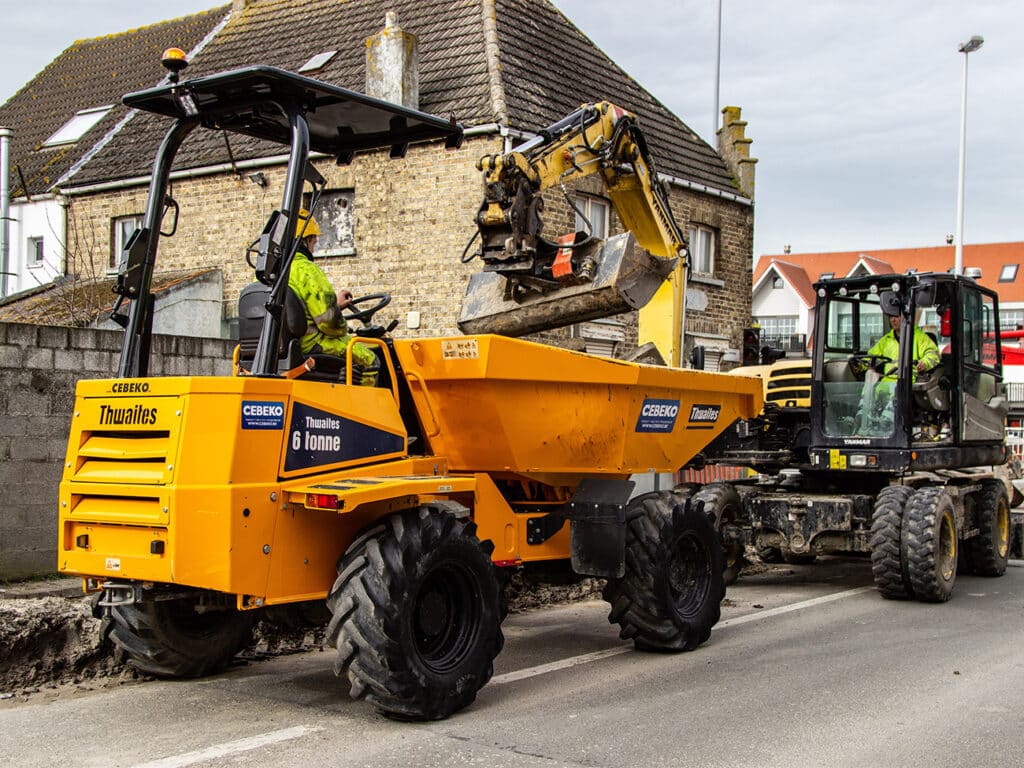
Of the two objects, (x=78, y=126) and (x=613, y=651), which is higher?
(x=78, y=126)

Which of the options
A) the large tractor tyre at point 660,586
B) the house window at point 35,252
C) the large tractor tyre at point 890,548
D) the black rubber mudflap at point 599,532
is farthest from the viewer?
the house window at point 35,252

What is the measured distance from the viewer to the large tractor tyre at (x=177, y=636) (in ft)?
21.9

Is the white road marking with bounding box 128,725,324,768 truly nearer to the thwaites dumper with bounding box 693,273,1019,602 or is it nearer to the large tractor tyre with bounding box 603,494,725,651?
the large tractor tyre with bounding box 603,494,725,651

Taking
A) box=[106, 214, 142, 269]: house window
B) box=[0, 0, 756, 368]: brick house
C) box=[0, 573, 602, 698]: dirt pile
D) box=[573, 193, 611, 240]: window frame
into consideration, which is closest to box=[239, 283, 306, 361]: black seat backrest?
box=[0, 573, 602, 698]: dirt pile

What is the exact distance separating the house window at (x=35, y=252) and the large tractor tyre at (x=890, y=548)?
18.1m

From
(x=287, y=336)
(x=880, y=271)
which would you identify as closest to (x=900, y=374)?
(x=287, y=336)

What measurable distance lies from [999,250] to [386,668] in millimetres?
64327

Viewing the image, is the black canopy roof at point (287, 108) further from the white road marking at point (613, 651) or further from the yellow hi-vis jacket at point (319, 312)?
the white road marking at point (613, 651)

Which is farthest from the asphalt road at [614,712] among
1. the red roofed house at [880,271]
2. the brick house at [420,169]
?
the red roofed house at [880,271]

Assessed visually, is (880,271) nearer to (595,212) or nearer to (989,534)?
(595,212)

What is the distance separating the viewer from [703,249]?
22141mm

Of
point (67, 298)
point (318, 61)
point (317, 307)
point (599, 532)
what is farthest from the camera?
point (318, 61)

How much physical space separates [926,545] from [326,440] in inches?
237

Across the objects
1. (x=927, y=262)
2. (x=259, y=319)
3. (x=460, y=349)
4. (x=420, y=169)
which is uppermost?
(x=927, y=262)
